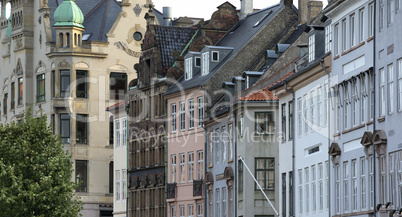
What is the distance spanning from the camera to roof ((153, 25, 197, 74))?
86.1m

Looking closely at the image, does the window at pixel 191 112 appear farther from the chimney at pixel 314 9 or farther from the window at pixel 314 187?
the window at pixel 314 187

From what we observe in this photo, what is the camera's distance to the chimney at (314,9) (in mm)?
72213

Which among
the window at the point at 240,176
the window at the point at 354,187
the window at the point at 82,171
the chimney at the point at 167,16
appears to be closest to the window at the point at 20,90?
the window at the point at 82,171

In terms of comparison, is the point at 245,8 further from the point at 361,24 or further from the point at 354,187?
the point at 354,187

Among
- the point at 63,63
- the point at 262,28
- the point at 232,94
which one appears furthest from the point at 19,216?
the point at 63,63

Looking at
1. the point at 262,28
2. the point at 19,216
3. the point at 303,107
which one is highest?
the point at 262,28

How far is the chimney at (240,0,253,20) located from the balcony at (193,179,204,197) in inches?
541

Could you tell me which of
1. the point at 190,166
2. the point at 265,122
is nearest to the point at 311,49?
the point at 265,122

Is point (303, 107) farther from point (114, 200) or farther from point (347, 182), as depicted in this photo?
point (114, 200)

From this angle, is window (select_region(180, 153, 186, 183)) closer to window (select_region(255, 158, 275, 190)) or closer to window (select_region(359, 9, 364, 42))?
window (select_region(255, 158, 275, 190))

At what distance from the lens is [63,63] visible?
100062mm

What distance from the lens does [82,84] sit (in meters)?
100

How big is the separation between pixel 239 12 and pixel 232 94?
1412 centimetres

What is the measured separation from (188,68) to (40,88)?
80.9 feet
